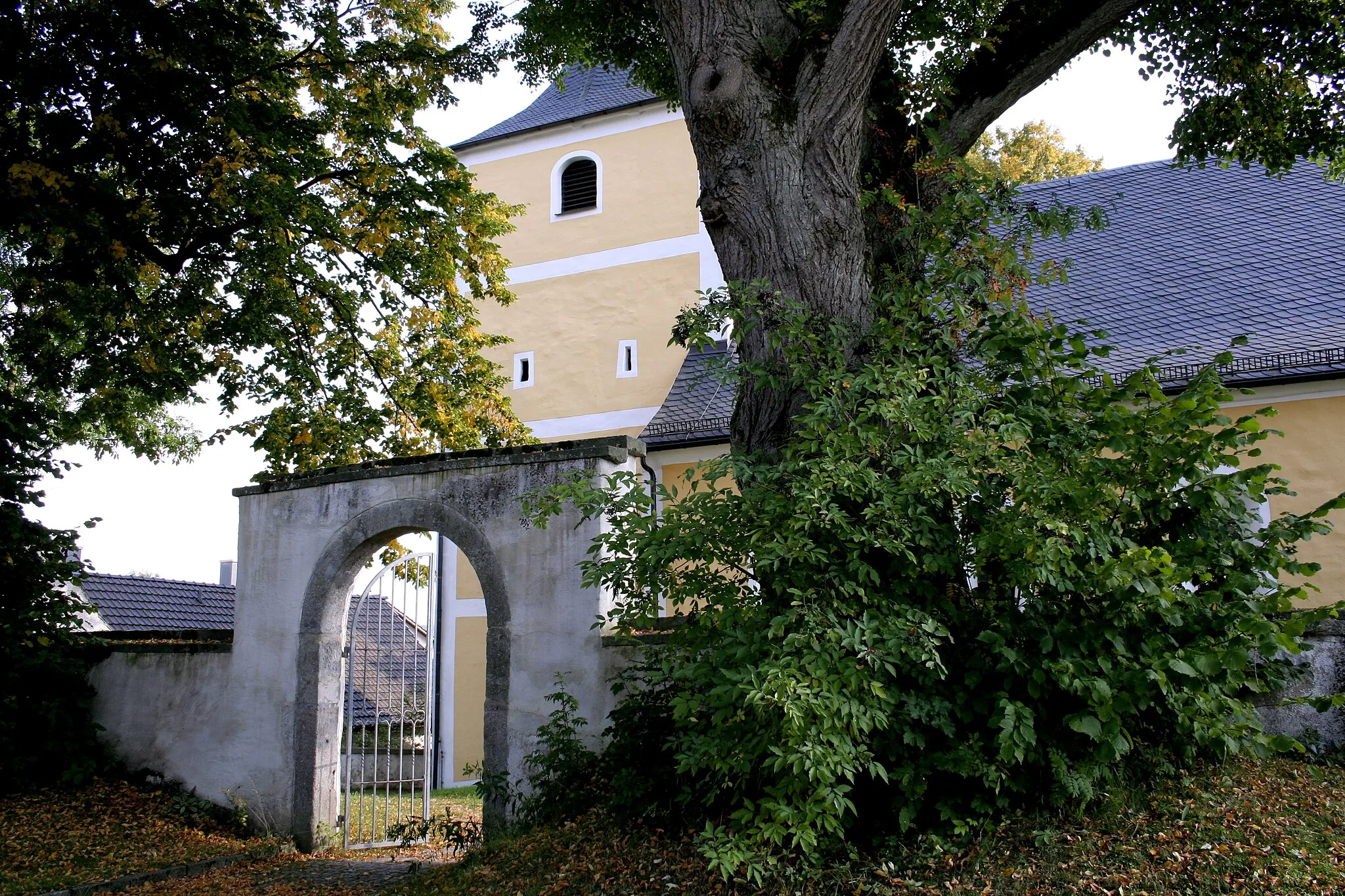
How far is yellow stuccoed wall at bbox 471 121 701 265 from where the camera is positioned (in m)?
16.0

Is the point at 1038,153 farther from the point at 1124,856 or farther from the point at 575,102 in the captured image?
the point at 1124,856

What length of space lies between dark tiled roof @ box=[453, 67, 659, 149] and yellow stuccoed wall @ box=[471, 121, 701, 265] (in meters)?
0.44

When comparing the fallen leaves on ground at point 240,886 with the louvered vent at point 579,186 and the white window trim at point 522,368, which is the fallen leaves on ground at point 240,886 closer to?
the white window trim at point 522,368

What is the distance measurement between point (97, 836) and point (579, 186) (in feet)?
39.8

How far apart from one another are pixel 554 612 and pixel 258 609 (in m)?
2.83

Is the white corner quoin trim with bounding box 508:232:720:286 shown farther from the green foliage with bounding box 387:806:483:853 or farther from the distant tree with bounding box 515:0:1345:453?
the green foliage with bounding box 387:806:483:853

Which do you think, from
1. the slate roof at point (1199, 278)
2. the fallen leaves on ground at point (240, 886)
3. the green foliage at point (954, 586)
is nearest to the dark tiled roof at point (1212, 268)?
the slate roof at point (1199, 278)

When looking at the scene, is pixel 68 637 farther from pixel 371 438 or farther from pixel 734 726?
pixel 734 726

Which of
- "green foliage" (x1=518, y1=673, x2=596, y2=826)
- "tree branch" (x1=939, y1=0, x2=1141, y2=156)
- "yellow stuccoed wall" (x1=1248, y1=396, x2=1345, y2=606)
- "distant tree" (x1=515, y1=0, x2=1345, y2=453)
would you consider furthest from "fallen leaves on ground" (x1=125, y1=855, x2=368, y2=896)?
"yellow stuccoed wall" (x1=1248, y1=396, x2=1345, y2=606)

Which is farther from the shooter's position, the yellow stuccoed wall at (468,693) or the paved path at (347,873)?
the yellow stuccoed wall at (468,693)

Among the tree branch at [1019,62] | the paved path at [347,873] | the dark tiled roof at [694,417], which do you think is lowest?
the paved path at [347,873]

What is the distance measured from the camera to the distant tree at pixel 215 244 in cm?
863

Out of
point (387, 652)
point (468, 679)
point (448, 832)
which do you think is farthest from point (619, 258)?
point (448, 832)

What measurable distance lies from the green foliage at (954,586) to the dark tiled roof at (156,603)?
15875mm
